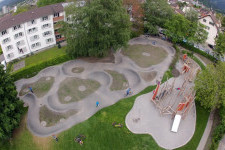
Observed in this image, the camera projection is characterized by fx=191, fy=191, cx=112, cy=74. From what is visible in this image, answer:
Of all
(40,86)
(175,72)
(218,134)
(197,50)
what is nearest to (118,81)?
(175,72)

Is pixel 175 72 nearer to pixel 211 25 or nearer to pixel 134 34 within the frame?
pixel 134 34

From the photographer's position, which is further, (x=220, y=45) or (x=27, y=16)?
(x=27, y=16)

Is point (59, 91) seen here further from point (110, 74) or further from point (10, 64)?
point (10, 64)

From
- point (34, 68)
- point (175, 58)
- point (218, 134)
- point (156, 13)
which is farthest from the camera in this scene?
point (156, 13)

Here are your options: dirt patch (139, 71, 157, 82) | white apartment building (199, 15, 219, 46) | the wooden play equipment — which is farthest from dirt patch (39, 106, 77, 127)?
white apartment building (199, 15, 219, 46)

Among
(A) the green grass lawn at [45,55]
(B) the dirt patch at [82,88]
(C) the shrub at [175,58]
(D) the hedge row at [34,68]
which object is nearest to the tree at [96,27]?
(D) the hedge row at [34,68]

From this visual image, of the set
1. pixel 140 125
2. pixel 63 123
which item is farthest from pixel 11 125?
pixel 140 125
